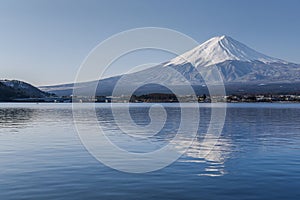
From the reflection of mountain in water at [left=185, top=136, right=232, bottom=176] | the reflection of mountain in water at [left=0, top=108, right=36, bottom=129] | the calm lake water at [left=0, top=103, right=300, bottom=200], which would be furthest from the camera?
the reflection of mountain in water at [left=0, top=108, right=36, bottom=129]

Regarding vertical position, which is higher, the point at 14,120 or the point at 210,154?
the point at 14,120

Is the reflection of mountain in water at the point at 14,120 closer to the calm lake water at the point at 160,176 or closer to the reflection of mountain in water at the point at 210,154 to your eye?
the calm lake water at the point at 160,176

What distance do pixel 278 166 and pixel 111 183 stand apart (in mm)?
10047

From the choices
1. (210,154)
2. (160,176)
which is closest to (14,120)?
(210,154)

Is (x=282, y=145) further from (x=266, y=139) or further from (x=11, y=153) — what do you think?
(x=11, y=153)

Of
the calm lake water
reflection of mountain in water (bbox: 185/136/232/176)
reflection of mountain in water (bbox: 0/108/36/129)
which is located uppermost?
reflection of mountain in water (bbox: 0/108/36/129)

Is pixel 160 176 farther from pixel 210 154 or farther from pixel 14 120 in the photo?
pixel 14 120

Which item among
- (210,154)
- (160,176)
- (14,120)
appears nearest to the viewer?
(160,176)

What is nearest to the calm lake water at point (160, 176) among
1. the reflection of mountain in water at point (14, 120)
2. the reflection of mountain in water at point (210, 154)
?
the reflection of mountain in water at point (210, 154)

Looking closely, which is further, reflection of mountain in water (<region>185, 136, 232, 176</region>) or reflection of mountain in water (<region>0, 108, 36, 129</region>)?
reflection of mountain in water (<region>0, 108, 36, 129</region>)

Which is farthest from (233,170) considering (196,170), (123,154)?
(123,154)

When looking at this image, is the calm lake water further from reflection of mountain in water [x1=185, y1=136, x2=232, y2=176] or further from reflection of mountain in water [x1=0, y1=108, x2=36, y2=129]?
reflection of mountain in water [x1=0, y1=108, x2=36, y2=129]

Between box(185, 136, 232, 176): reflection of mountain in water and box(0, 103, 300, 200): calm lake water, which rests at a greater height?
box(185, 136, 232, 176): reflection of mountain in water

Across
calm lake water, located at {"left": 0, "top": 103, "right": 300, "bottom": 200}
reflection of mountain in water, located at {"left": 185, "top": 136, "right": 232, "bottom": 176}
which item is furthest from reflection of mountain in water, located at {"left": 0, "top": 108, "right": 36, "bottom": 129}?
reflection of mountain in water, located at {"left": 185, "top": 136, "right": 232, "bottom": 176}
